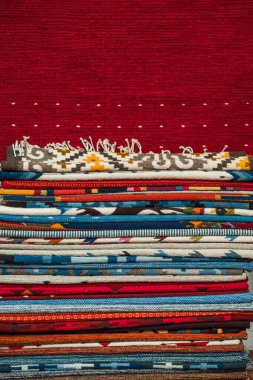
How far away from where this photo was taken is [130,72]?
0.98 metres

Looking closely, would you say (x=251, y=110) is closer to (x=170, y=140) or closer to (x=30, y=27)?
(x=170, y=140)

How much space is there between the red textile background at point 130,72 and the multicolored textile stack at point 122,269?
107 millimetres

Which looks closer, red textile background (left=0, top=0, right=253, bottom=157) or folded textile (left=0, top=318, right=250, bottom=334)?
folded textile (left=0, top=318, right=250, bottom=334)

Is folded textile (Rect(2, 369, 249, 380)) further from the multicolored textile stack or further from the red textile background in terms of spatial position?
the red textile background

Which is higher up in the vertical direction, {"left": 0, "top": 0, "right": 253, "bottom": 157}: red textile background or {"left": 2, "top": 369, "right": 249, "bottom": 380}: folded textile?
{"left": 0, "top": 0, "right": 253, "bottom": 157}: red textile background

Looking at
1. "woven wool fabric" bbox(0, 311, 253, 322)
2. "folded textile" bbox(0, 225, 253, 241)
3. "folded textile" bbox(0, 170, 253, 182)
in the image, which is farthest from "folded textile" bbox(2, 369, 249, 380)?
"folded textile" bbox(0, 170, 253, 182)

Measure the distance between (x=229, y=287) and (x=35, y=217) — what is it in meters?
0.40

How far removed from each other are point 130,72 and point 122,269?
415mm

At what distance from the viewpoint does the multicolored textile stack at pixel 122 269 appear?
0.88 metres

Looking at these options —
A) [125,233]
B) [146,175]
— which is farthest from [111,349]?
[146,175]

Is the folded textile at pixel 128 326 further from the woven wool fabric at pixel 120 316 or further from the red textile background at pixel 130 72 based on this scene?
the red textile background at pixel 130 72

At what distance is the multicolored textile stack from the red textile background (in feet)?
0.35

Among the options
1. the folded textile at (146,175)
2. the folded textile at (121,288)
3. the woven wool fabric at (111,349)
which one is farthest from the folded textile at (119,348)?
the folded textile at (146,175)

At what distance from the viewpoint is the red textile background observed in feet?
3.17
